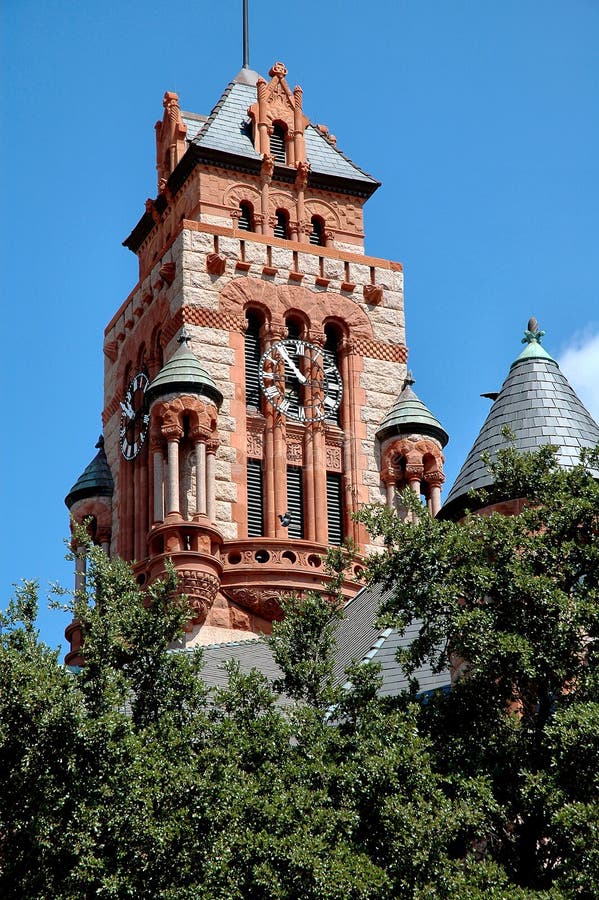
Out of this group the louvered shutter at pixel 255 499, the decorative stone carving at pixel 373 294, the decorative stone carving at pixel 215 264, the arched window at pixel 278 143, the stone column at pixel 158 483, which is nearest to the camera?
the stone column at pixel 158 483

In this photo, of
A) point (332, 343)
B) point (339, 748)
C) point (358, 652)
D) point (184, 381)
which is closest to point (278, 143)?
point (332, 343)

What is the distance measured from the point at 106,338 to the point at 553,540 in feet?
127

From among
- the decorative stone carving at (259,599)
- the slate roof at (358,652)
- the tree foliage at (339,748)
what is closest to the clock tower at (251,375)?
the decorative stone carving at (259,599)

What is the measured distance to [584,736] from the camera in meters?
31.8

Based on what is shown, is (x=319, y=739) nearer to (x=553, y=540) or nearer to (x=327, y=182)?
(x=553, y=540)

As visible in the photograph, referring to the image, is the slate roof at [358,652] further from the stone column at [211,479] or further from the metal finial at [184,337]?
the metal finial at [184,337]

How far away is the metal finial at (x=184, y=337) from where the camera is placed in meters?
62.8

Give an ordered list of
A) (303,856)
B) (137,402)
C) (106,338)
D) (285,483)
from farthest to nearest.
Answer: (106,338) < (137,402) < (285,483) < (303,856)

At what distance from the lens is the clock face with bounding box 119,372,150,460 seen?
6538cm

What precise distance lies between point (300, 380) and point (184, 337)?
395 cm

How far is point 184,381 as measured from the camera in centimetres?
6072

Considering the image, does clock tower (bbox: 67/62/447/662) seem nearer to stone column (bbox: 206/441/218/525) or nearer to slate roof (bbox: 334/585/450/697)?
stone column (bbox: 206/441/218/525)

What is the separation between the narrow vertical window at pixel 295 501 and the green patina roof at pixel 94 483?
258 inches

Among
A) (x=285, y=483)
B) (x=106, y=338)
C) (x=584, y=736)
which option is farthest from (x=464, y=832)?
(x=106, y=338)
